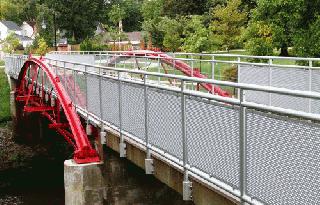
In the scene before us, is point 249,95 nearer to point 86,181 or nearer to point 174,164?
point 86,181

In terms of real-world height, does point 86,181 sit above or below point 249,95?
below

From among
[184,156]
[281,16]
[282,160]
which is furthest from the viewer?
[281,16]

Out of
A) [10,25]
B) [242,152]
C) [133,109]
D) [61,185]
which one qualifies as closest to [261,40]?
[61,185]

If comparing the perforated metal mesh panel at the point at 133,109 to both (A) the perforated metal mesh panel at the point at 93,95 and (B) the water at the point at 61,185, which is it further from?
(A) the perforated metal mesh panel at the point at 93,95

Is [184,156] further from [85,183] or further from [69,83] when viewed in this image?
[69,83]

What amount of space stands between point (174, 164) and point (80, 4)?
88.8 m

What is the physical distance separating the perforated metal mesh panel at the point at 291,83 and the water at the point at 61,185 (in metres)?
3.15

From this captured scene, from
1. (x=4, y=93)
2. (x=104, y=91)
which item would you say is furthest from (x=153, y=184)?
(x=4, y=93)

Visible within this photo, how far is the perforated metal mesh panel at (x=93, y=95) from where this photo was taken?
1336 centimetres

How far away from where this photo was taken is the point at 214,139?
7262 mm

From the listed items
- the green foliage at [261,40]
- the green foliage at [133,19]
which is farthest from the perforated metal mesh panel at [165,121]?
the green foliage at [133,19]

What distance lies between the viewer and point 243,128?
6.35m

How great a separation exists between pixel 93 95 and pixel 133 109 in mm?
3187

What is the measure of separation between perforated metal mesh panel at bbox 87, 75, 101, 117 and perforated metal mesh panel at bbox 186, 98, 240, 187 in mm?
5617
